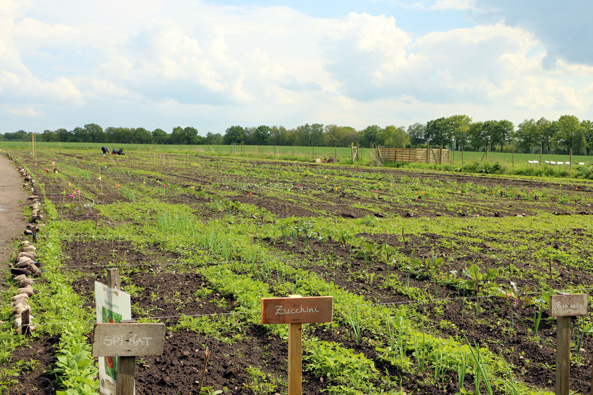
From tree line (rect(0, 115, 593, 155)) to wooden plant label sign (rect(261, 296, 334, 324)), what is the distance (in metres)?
68.2

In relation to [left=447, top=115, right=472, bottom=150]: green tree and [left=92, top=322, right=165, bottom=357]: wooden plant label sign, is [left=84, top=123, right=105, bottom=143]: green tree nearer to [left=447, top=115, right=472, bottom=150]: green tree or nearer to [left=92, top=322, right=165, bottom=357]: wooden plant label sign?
[left=447, top=115, right=472, bottom=150]: green tree

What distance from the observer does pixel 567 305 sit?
3.24 metres

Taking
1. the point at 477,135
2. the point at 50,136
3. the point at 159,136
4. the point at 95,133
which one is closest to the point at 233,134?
the point at 159,136

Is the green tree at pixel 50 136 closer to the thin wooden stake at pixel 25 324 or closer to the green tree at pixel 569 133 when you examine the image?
the green tree at pixel 569 133

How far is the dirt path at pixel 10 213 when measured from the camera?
7.92m

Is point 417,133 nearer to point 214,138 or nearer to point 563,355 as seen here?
point 214,138

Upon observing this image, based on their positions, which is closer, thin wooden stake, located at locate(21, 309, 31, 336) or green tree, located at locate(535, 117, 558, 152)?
thin wooden stake, located at locate(21, 309, 31, 336)

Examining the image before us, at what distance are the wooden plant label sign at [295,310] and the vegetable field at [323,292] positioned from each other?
1.02 metres

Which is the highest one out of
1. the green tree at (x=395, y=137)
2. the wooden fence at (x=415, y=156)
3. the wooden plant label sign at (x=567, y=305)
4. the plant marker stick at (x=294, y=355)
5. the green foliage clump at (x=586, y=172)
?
the green tree at (x=395, y=137)

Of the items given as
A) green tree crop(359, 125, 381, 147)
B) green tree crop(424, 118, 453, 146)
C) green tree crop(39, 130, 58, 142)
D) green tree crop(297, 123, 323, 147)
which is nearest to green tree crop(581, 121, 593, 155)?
green tree crop(424, 118, 453, 146)

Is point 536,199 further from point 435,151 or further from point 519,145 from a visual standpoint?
point 519,145

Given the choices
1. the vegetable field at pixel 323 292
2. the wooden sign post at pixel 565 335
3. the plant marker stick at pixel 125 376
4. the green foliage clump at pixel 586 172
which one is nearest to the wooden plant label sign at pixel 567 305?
the wooden sign post at pixel 565 335

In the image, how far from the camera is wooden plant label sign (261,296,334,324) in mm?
2867

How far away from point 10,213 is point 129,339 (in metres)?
10.6
